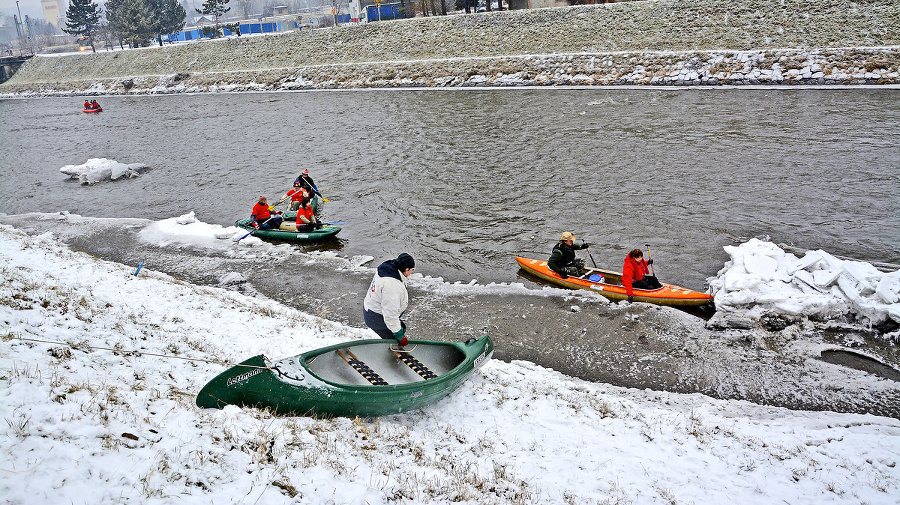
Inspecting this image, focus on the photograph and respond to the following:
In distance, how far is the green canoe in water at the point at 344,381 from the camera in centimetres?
668

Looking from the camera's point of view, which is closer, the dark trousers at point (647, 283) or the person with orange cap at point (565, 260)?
the dark trousers at point (647, 283)

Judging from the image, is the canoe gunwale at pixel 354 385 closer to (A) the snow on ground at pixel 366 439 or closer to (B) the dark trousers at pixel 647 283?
(A) the snow on ground at pixel 366 439

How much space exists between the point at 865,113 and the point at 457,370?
92.5 feet

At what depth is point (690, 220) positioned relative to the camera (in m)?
16.8

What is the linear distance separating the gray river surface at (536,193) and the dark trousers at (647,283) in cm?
48

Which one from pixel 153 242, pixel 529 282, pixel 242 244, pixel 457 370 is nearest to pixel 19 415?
pixel 457 370

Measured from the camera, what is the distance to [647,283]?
12172 millimetres

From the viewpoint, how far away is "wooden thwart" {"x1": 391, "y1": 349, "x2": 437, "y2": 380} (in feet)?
26.1

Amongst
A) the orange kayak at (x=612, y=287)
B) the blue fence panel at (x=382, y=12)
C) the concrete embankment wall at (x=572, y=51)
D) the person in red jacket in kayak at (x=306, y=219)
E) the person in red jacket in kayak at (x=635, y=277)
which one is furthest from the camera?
the blue fence panel at (x=382, y=12)

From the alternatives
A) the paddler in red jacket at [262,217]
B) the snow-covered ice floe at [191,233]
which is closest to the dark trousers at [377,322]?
the snow-covered ice floe at [191,233]

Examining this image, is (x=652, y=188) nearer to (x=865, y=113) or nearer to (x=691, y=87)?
(x=865, y=113)

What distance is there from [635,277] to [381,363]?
6.49 meters

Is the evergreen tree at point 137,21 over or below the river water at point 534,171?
over

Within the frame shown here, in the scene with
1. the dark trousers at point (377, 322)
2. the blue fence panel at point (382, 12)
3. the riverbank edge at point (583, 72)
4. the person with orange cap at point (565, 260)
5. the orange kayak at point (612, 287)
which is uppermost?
the blue fence panel at point (382, 12)
